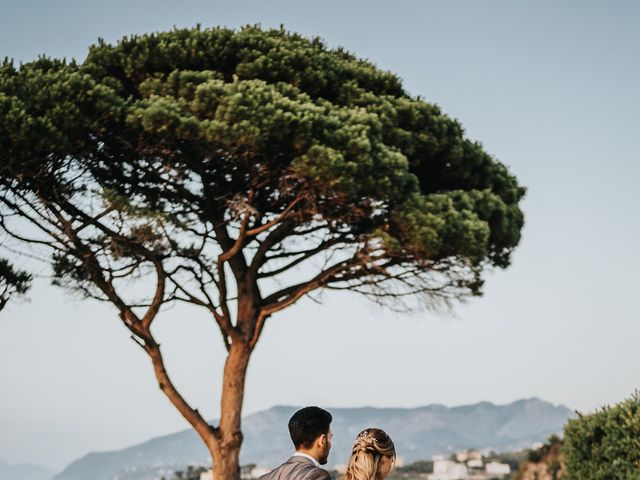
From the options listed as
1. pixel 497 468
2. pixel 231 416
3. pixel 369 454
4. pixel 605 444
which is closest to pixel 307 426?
pixel 369 454

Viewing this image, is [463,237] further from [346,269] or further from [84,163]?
[84,163]

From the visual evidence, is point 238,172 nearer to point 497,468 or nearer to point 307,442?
point 307,442

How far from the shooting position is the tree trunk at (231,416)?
10.4 meters

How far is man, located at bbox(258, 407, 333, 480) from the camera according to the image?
3.44 metres

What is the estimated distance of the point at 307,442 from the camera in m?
3.53

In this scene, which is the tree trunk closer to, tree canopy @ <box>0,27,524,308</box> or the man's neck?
tree canopy @ <box>0,27,524,308</box>

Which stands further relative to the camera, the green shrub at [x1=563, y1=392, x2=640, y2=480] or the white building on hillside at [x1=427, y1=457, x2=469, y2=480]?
the white building on hillside at [x1=427, y1=457, x2=469, y2=480]

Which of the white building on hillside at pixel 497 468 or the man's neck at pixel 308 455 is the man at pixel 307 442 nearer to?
the man's neck at pixel 308 455

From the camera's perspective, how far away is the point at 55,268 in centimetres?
1220

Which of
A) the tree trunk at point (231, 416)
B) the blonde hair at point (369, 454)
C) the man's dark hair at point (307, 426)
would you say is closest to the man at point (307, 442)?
the man's dark hair at point (307, 426)

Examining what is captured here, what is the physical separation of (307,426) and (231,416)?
24.0 feet

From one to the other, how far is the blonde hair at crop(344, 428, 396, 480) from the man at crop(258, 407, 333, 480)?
7.1 inches

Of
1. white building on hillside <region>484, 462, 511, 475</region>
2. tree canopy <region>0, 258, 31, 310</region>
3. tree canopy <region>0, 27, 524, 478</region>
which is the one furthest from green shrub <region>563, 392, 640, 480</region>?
white building on hillside <region>484, 462, 511, 475</region>

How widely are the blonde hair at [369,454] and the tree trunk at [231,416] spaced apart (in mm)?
7066
